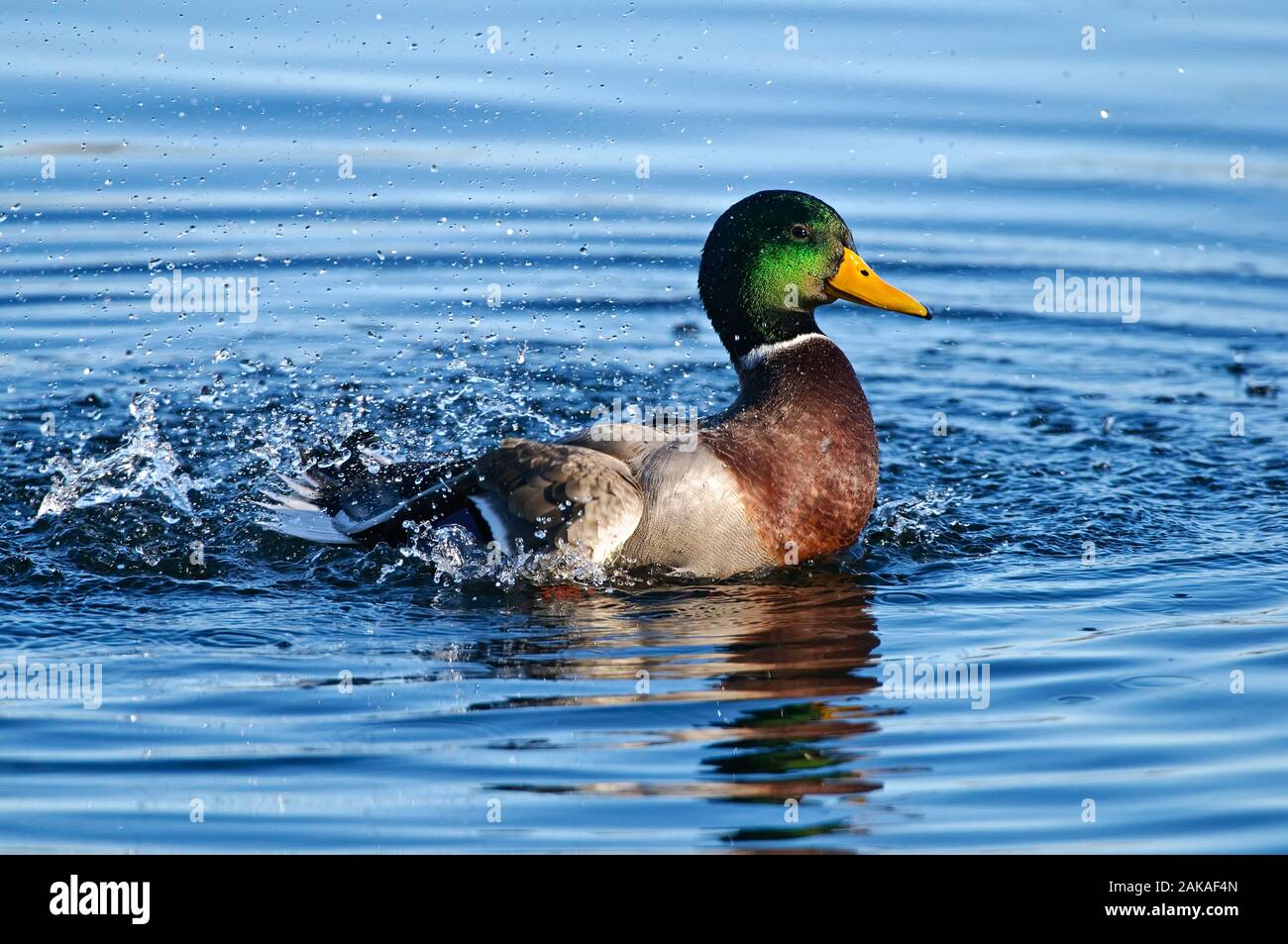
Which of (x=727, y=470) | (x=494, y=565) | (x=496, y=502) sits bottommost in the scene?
(x=494, y=565)

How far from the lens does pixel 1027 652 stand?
6.31 metres

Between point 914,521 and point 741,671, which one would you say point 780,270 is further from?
point 741,671

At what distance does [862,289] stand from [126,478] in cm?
333

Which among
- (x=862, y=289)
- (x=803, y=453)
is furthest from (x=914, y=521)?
(x=862, y=289)

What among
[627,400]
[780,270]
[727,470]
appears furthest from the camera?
[627,400]

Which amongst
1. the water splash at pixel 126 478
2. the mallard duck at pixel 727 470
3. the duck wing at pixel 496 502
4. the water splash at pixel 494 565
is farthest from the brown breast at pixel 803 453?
the water splash at pixel 126 478

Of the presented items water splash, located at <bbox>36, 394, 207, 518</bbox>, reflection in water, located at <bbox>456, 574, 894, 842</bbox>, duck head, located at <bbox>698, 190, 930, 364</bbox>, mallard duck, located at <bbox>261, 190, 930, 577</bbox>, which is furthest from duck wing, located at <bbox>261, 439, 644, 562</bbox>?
duck head, located at <bbox>698, 190, 930, 364</bbox>

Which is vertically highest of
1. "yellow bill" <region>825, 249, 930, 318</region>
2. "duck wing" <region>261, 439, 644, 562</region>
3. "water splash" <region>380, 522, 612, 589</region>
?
"yellow bill" <region>825, 249, 930, 318</region>

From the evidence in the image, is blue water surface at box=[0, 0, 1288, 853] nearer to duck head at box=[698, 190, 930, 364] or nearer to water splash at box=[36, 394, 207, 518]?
water splash at box=[36, 394, 207, 518]

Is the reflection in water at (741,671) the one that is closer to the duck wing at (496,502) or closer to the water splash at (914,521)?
the duck wing at (496,502)

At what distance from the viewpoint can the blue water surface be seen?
5371 mm

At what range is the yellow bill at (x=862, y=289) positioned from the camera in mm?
7605

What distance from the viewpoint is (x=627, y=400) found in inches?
371

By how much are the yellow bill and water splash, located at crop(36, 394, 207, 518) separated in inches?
114
